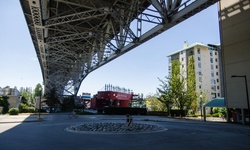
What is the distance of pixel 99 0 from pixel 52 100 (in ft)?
126

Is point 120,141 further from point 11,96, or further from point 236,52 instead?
point 11,96

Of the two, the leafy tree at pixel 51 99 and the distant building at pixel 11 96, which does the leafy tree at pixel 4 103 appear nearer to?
the distant building at pixel 11 96

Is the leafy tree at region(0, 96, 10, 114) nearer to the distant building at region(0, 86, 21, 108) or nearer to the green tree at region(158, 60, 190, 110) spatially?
the distant building at region(0, 86, 21, 108)

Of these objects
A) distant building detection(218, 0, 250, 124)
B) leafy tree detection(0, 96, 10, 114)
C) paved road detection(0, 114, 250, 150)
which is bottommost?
paved road detection(0, 114, 250, 150)

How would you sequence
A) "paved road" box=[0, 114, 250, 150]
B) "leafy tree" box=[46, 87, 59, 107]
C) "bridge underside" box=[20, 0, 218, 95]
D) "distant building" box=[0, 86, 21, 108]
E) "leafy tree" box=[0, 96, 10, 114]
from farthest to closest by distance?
"leafy tree" box=[46, 87, 59, 107]
"distant building" box=[0, 86, 21, 108]
"leafy tree" box=[0, 96, 10, 114]
"bridge underside" box=[20, 0, 218, 95]
"paved road" box=[0, 114, 250, 150]

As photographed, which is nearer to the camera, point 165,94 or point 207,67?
point 165,94

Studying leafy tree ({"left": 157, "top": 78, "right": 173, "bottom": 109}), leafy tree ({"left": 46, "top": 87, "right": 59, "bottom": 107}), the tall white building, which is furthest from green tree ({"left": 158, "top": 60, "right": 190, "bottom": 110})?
the tall white building

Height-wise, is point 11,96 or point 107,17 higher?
point 107,17

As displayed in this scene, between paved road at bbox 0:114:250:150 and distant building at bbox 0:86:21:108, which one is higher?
distant building at bbox 0:86:21:108

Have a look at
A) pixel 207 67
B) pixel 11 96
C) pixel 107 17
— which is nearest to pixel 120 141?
pixel 107 17

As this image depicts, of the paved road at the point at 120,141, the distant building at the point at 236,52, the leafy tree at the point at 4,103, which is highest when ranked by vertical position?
the distant building at the point at 236,52

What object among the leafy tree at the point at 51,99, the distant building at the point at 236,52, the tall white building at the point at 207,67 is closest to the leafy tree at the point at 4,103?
the leafy tree at the point at 51,99

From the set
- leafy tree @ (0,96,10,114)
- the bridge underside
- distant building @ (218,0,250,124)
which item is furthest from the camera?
leafy tree @ (0,96,10,114)

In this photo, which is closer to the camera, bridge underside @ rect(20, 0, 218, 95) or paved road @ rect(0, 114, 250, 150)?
paved road @ rect(0, 114, 250, 150)
